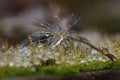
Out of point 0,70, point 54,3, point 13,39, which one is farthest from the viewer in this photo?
point 54,3

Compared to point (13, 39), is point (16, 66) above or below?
below

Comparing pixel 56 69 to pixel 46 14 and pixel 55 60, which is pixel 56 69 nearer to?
pixel 55 60

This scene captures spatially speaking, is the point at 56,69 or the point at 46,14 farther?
the point at 46,14

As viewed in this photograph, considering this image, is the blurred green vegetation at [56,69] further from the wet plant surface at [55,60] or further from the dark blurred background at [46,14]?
A: the dark blurred background at [46,14]

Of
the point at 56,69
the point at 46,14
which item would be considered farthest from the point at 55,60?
the point at 46,14

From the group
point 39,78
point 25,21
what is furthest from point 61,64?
point 25,21

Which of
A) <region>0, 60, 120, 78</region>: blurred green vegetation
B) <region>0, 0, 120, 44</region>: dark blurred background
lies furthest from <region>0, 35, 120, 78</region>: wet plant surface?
<region>0, 0, 120, 44</region>: dark blurred background

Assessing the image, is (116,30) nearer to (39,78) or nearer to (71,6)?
(71,6)

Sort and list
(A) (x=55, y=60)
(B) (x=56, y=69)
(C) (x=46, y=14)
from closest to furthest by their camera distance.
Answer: (B) (x=56, y=69) < (A) (x=55, y=60) < (C) (x=46, y=14)
